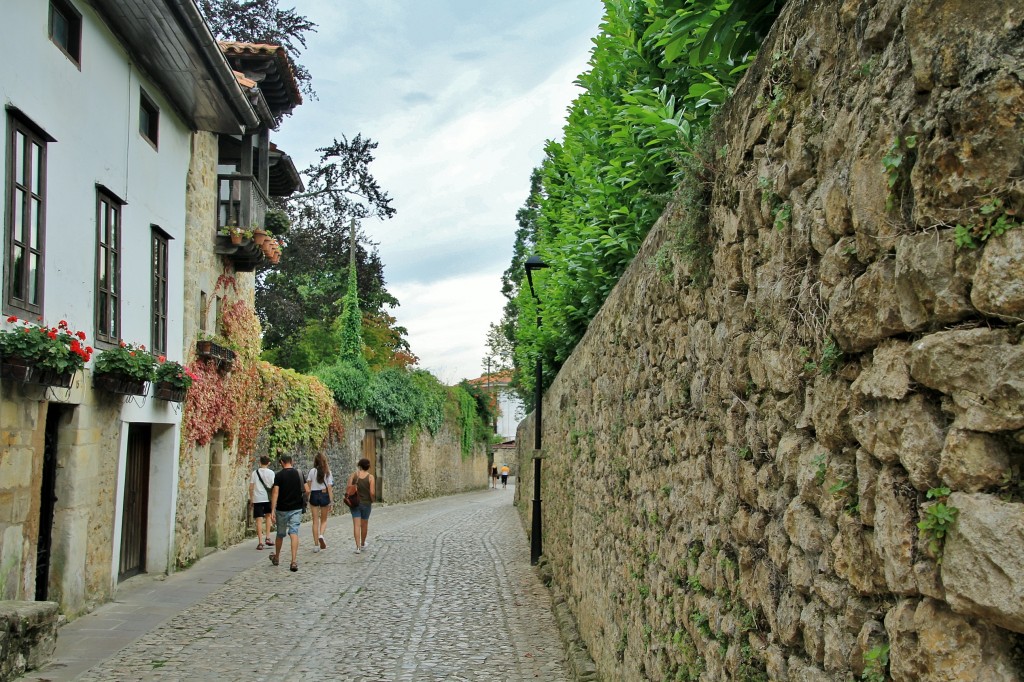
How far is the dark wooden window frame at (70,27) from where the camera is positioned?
8.82 metres

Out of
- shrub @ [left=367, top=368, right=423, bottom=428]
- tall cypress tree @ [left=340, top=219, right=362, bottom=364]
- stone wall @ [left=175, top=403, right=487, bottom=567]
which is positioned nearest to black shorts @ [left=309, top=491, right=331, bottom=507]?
stone wall @ [left=175, top=403, right=487, bottom=567]

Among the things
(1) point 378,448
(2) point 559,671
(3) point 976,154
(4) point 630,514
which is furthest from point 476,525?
(3) point 976,154

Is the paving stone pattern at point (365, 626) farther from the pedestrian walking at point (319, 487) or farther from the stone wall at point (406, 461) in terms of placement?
the stone wall at point (406, 461)

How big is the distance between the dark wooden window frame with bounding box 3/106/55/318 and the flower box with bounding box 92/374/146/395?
5.12ft


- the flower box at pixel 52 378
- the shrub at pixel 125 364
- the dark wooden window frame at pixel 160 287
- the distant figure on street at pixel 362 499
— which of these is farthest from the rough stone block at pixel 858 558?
the distant figure on street at pixel 362 499

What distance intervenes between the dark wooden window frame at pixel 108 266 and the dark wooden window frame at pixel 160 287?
4.13 ft

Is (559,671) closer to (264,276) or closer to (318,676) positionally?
(318,676)

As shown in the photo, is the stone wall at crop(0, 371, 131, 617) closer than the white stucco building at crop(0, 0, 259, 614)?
Yes

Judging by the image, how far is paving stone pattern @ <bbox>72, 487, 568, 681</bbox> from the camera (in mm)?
7250

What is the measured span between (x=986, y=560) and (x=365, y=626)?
8.14 m

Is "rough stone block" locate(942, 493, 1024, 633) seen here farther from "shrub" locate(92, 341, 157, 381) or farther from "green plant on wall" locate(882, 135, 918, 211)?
"shrub" locate(92, 341, 157, 381)

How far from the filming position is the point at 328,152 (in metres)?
29.7

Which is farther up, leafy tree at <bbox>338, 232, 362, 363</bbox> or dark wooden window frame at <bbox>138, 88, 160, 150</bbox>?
dark wooden window frame at <bbox>138, 88, 160, 150</bbox>

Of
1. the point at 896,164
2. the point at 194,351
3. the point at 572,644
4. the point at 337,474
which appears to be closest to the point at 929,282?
the point at 896,164
